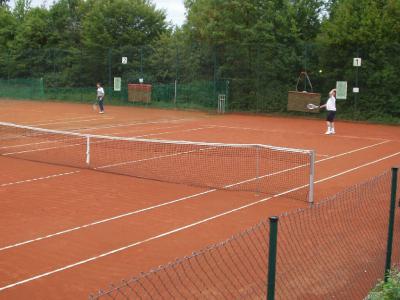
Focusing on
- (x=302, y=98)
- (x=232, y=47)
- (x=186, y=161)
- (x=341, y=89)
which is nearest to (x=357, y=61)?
(x=341, y=89)

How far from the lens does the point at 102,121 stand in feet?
84.9

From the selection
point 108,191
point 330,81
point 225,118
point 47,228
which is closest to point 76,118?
point 225,118

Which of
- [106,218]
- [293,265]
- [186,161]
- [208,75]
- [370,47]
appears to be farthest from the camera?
[208,75]

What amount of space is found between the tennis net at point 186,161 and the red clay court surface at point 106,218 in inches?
19.4

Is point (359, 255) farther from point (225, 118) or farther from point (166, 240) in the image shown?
point (225, 118)

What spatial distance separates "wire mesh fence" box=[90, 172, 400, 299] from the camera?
600cm

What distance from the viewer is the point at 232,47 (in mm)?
32625

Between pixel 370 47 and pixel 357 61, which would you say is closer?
pixel 357 61

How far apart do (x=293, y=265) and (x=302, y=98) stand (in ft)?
77.5

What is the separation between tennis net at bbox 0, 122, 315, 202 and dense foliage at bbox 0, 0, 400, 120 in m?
14.2

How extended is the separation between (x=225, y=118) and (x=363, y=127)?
708 centimetres

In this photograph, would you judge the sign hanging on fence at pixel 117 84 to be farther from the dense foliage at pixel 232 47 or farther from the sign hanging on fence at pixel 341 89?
the sign hanging on fence at pixel 341 89

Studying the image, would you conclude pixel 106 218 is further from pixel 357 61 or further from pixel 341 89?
pixel 341 89

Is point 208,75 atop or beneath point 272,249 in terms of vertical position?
atop
